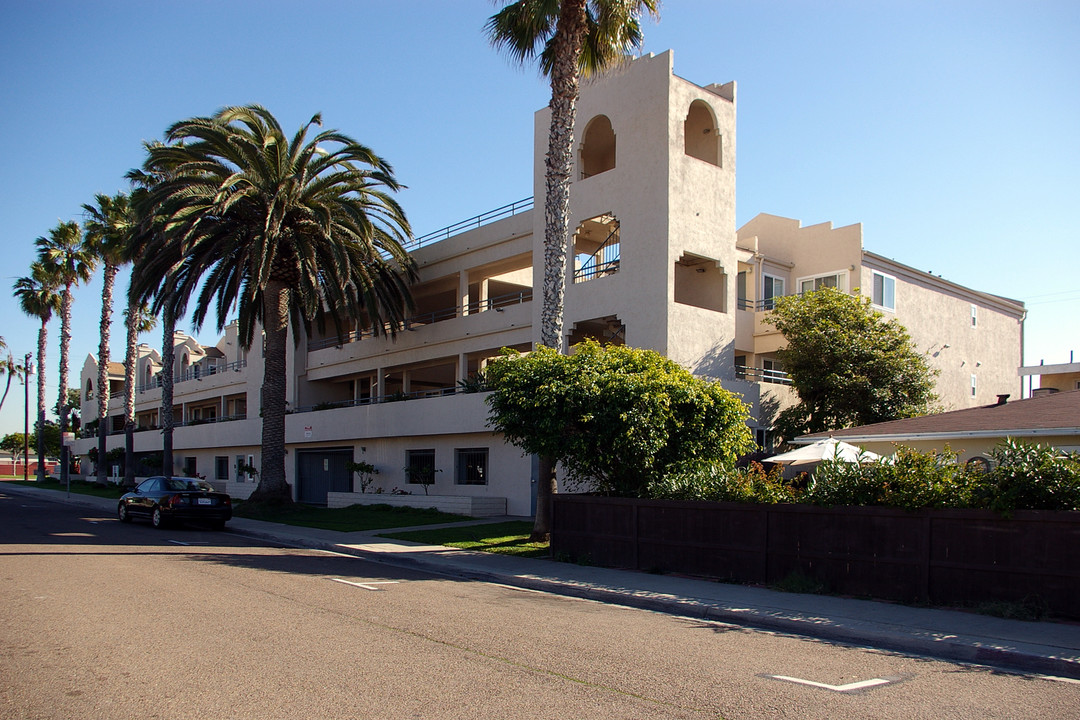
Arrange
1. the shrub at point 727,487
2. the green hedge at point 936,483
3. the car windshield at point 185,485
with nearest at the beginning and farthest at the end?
the green hedge at point 936,483, the shrub at point 727,487, the car windshield at point 185,485

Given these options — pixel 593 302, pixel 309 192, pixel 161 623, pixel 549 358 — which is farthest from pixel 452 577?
pixel 309 192

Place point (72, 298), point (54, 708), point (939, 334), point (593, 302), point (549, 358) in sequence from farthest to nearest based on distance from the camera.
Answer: point (72, 298), point (939, 334), point (593, 302), point (549, 358), point (54, 708)

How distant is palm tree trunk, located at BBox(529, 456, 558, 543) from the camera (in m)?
17.9

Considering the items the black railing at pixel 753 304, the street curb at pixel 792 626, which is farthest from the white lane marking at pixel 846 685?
the black railing at pixel 753 304

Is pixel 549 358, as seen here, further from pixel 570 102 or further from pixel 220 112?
pixel 220 112

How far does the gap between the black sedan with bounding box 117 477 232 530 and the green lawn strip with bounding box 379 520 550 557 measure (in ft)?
17.7

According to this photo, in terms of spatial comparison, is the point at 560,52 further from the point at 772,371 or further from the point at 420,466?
the point at 420,466

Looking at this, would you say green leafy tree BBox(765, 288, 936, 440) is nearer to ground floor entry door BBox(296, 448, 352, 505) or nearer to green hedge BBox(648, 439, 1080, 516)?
green hedge BBox(648, 439, 1080, 516)

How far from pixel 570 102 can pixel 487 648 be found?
530 inches

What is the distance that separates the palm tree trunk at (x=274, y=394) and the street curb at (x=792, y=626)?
582 inches

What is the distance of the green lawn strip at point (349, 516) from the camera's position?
2364 centimetres

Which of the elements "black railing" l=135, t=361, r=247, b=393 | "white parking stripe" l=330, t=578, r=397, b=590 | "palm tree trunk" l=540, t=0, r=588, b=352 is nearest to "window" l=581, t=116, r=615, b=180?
"palm tree trunk" l=540, t=0, r=588, b=352

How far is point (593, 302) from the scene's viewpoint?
2520cm

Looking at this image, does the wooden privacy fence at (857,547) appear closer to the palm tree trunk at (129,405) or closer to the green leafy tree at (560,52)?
the green leafy tree at (560,52)
